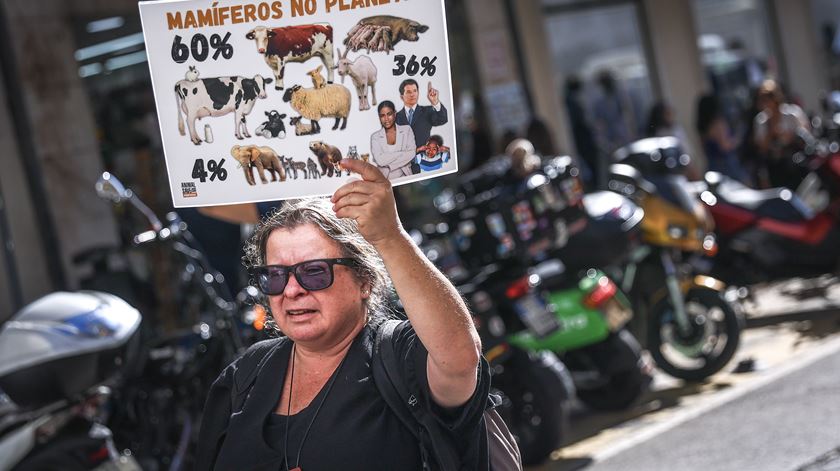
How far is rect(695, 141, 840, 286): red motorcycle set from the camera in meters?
9.82

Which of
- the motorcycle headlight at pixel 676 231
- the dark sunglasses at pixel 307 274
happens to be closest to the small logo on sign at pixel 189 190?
the dark sunglasses at pixel 307 274

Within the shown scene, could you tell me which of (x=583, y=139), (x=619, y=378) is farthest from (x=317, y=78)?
(x=583, y=139)

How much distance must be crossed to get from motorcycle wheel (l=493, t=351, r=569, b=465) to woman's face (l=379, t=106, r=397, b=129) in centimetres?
373

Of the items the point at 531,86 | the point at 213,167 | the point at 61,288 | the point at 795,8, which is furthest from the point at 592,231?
the point at 795,8

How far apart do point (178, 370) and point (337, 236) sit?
3525mm

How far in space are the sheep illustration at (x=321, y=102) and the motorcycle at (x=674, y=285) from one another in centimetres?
486

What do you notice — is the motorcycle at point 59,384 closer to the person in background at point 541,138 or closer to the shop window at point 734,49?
the person in background at point 541,138

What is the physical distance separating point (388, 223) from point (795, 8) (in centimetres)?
1723

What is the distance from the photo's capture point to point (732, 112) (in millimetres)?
17484

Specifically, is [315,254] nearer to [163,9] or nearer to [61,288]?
[163,9]

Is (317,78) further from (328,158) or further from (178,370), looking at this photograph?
(178,370)

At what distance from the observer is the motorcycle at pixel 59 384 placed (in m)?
5.51

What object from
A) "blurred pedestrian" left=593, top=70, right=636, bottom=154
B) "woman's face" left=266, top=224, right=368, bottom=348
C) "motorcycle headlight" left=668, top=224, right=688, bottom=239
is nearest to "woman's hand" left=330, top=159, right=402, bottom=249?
"woman's face" left=266, top=224, right=368, bottom=348

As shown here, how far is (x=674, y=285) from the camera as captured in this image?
27.0ft
